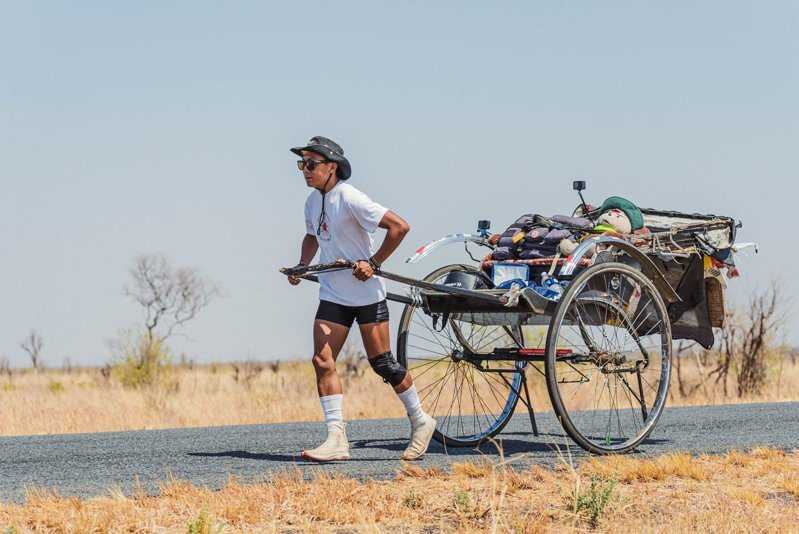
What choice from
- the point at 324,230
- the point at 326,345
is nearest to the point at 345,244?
the point at 324,230

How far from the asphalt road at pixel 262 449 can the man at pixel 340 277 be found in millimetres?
499

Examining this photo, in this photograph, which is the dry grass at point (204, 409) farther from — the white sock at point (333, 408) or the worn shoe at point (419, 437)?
the worn shoe at point (419, 437)

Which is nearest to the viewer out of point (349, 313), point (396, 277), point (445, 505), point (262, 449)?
point (445, 505)

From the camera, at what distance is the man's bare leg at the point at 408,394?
7906 mm

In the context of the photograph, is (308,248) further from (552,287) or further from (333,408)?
(552,287)

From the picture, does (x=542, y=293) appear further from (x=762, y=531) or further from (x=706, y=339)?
(x=762, y=531)

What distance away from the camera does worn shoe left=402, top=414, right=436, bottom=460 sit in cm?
804

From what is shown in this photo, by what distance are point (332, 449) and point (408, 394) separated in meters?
0.67

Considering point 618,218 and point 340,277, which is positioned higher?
point 618,218

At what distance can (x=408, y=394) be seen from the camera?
26.7 feet

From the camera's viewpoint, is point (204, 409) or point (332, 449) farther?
point (204, 409)

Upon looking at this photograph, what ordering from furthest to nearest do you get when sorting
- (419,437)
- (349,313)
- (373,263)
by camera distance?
(419,437) → (349,313) → (373,263)

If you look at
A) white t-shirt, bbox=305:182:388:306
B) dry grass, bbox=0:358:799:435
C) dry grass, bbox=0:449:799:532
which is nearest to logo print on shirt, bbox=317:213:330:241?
white t-shirt, bbox=305:182:388:306

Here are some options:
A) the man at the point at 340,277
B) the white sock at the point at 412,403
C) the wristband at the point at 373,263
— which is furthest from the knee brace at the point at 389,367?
the wristband at the point at 373,263
